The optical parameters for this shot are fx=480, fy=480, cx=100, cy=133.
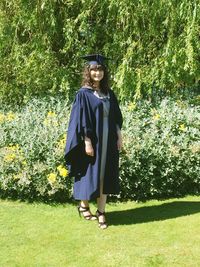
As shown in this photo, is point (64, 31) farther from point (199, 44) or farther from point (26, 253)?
point (26, 253)

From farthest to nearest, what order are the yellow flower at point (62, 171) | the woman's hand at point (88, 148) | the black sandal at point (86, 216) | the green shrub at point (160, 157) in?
1. the green shrub at point (160, 157)
2. the yellow flower at point (62, 171)
3. the black sandal at point (86, 216)
4. the woman's hand at point (88, 148)

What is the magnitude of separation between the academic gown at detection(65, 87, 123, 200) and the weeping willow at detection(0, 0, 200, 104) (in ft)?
8.24

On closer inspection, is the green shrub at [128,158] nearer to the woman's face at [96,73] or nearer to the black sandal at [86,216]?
the black sandal at [86,216]

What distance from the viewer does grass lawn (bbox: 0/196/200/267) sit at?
4.22m

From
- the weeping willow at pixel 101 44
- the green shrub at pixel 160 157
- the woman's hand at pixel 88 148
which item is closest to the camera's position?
the woman's hand at pixel 88 148

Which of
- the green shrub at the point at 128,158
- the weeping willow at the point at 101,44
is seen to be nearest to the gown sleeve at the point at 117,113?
the green shrub at the point at 128,158

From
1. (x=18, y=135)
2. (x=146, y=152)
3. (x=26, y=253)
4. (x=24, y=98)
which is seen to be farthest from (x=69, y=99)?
(x=26, y=253)

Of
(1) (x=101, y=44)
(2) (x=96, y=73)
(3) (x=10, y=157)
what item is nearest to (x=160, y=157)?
(2) (x=96, y=73)

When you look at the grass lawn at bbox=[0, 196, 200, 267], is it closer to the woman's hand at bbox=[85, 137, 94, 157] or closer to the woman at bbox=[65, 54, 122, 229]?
the woman at bbox=[65, 54, 122, 229]

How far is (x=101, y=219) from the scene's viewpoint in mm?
4969

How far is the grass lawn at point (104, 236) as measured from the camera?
422 cm

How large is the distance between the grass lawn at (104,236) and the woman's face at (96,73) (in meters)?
1.52

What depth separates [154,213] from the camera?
17.7ft

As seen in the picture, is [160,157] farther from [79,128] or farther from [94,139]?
[79,128]
